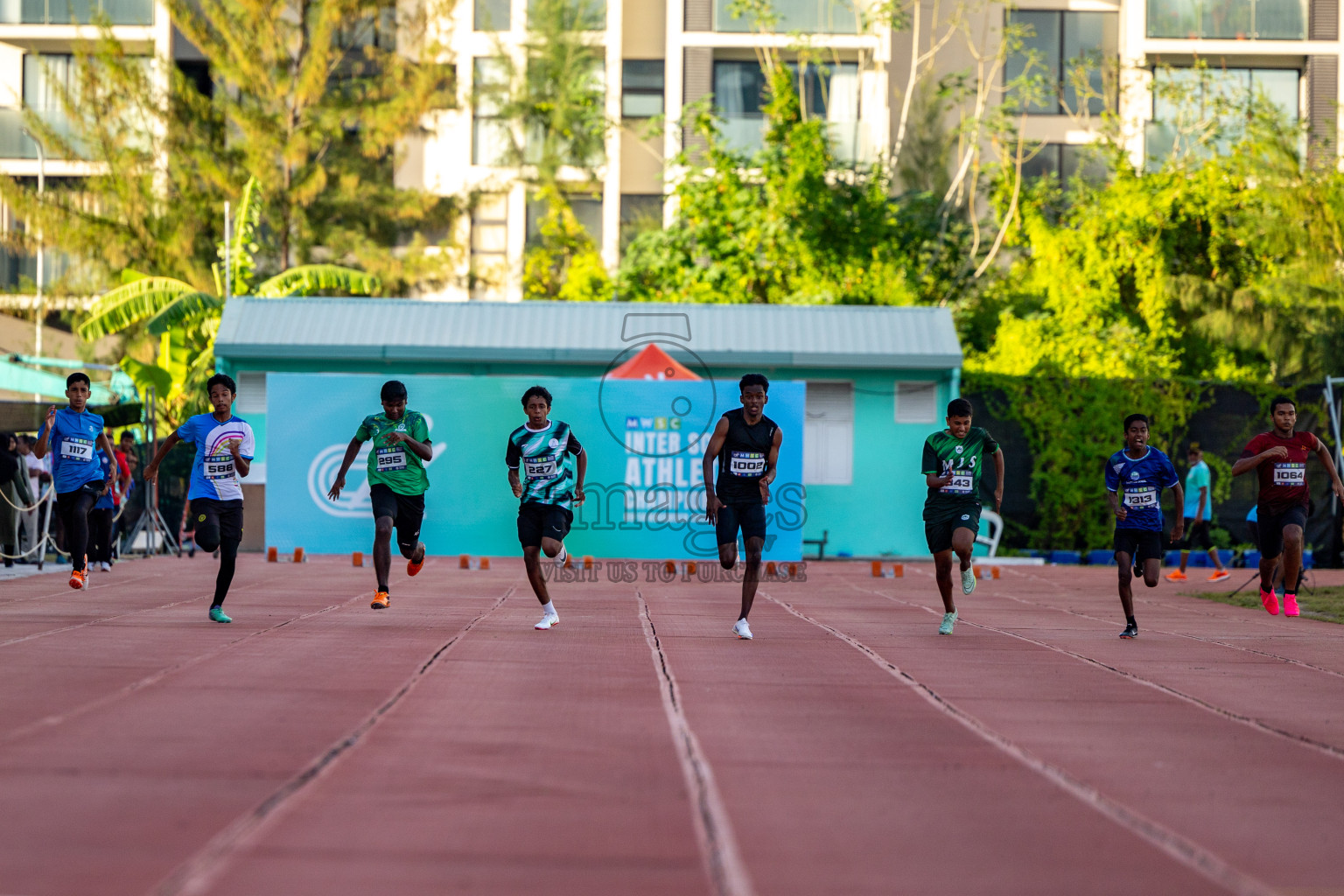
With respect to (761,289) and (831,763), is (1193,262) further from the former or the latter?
(831,763)

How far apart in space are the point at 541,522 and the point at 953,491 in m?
3.12

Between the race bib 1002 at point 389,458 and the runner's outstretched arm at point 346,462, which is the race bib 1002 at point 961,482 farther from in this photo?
the runner's outstretched arm at point 346,462

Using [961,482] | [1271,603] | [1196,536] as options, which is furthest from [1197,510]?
[961,482]

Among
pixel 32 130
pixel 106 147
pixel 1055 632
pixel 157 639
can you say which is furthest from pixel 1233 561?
pixel 32 130

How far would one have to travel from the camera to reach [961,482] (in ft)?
37.0

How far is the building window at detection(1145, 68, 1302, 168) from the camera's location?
32.3m

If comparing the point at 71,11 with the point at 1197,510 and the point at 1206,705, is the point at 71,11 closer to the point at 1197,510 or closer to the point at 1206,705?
the point at 1197,510

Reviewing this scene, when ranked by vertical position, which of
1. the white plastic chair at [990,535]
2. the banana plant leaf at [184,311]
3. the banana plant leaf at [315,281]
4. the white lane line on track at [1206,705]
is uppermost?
the banana plant leaf at [315,281]

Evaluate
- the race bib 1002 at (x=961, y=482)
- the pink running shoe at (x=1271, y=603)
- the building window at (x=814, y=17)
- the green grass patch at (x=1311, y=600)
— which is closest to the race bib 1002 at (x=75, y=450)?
the race bib 1002 at (x=961, y=482)

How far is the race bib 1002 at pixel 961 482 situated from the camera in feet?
37.0

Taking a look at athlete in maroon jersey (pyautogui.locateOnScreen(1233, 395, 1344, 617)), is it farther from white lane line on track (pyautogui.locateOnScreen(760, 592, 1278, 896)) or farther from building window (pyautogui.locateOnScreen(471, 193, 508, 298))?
building window (pyautogui.locateOnScreen(471, 193, 508, 298))

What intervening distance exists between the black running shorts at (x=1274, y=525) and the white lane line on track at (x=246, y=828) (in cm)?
964

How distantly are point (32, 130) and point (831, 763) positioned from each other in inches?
1453

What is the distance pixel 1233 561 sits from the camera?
22000 mm
